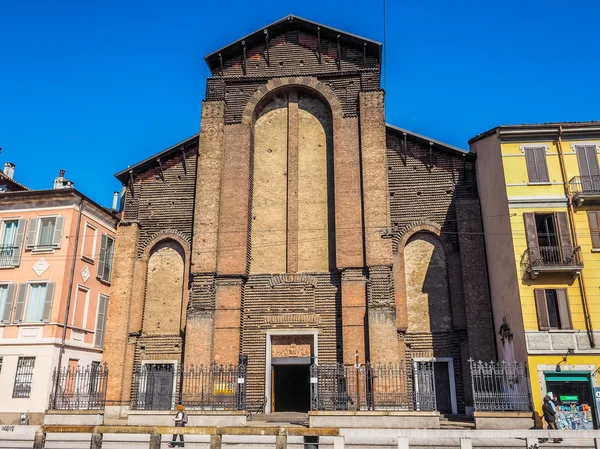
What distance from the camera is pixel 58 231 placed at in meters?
23.7

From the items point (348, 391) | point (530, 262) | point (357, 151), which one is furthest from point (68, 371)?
point (530, 262)

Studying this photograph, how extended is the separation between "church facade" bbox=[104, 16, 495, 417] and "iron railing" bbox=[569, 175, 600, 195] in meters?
4.13

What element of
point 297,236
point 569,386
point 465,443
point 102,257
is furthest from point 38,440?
point 569,386

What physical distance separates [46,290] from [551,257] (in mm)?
20532

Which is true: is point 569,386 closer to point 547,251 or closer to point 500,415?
point 500,415

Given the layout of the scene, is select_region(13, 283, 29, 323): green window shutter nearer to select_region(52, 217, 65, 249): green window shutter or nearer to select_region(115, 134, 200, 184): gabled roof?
select_region(52, 217, 65, 249): green window shutter

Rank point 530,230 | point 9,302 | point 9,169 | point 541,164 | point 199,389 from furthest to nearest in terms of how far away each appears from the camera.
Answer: point 9,169 < point 9,302 < point 541,164 < point 199,389 < point 530,230

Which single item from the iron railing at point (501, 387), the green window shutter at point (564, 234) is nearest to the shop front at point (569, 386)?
the iron railing at point (501, 387)

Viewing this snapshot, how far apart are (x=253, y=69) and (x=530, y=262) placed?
15.9 meters

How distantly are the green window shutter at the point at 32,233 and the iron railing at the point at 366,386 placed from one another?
13.5 meters

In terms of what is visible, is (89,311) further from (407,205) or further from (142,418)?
(407,205)

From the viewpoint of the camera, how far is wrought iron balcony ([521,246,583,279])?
786 inches

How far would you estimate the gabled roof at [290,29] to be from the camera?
1034 inches

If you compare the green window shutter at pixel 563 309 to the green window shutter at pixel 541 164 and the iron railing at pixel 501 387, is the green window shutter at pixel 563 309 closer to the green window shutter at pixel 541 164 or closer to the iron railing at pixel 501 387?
the iron railing at pixel 501 387
